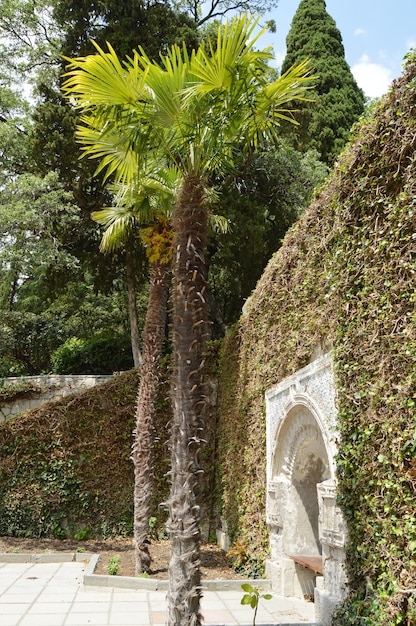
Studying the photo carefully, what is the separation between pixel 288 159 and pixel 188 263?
11.0 meters

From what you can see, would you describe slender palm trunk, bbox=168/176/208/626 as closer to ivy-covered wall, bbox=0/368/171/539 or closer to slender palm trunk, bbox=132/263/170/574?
slender palm trunk, bbox=132/263/170/574

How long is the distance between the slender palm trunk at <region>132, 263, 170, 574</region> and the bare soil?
0.56m

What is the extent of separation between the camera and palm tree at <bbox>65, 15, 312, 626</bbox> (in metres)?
4.56

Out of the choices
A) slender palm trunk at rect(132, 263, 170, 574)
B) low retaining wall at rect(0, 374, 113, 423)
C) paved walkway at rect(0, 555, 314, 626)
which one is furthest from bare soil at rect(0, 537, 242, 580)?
low retaining wall at rect(0, 374, 113, 423)

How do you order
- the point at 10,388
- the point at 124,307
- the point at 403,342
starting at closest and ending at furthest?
the point at 403,342, the point at 10,388, the point at 124,307

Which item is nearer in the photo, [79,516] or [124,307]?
[79,516]

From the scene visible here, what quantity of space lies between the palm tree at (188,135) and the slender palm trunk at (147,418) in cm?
361

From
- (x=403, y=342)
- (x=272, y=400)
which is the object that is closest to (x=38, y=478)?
(x=272, y=400)

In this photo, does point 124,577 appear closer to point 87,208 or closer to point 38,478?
point 38,478

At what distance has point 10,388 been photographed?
40.7ft

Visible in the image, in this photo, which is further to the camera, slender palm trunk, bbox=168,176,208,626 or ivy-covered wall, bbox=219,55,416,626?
slender palm trunk, bbox=168,176,208,626

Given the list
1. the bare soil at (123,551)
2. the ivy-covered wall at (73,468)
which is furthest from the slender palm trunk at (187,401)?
the ivy-covered wall at (73,468)

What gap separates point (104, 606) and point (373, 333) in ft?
15.2

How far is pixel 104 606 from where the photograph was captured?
640 centimetres
